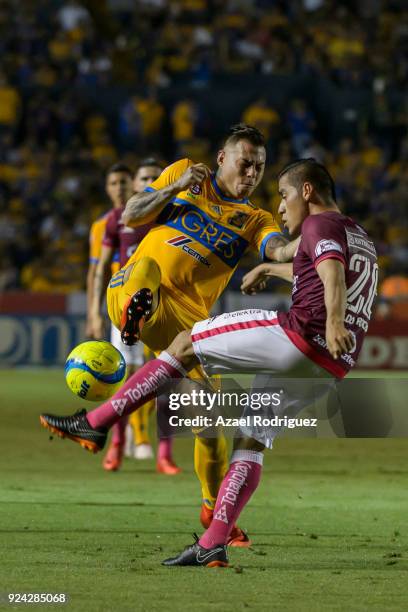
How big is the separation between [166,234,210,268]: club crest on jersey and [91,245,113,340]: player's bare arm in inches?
145

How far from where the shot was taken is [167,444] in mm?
11430

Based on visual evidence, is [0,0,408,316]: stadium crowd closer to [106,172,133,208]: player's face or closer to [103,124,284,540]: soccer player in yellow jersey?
[106,172,133,208]: player's face

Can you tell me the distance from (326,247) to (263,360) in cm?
70

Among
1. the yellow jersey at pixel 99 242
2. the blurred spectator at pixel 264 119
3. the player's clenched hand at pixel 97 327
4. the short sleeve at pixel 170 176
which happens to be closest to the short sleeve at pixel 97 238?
the yellow jersey at pixel 99 242

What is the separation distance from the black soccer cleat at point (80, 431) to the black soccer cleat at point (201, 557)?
28.7 inches

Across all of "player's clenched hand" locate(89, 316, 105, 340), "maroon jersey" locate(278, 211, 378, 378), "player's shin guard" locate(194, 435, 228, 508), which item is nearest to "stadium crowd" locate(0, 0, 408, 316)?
"player's clenched hand" locate(89, 316, 105, 340)

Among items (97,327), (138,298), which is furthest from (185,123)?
(138,298)

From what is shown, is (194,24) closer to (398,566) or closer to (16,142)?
(16,142)

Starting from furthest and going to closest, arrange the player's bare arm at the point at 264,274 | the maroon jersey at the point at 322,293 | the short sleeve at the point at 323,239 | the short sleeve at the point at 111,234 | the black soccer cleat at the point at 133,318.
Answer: the short sleeve at the point at 111,234
the player's bare arm at the point at 264,274
the black soccer cleat at the point at 133,318
the maroon jersey at the point at 322,293
the short sleeve at the point at 323,239

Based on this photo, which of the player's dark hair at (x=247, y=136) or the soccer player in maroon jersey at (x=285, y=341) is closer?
the soccer player in maroon jersey at (x=285, y=341)

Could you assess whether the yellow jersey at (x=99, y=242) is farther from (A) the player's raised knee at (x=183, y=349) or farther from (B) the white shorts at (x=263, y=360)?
(B) the white shorts at (x=263, y=360)

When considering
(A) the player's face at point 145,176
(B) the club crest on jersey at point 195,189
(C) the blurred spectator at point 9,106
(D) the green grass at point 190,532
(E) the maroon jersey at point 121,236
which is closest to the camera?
(D) the green grass at point 190,532

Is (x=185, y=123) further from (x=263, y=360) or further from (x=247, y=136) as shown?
(x=263, y=360)

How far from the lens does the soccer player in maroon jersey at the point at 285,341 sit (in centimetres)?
634
